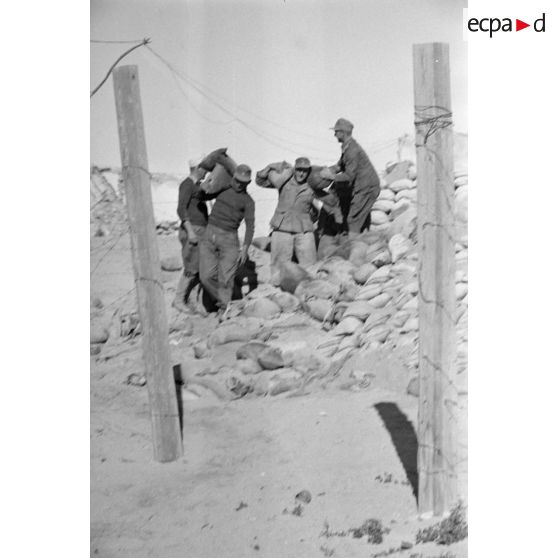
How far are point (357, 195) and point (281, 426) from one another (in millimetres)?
1464

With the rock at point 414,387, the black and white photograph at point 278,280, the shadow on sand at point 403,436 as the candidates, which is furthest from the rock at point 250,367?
the rock at point 414,387

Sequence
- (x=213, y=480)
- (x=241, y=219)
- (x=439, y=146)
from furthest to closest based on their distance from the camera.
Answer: (x=241, y=219), (x=213, y=480), (x=439, y=146)

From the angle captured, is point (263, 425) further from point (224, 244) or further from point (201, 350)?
point (224, 244)

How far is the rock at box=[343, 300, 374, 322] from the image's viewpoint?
770cm

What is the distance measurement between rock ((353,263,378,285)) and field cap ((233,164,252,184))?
33.3 inches

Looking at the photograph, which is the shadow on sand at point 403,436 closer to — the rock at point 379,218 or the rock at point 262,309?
the rock at point 262,309

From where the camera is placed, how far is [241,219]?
7898 mm

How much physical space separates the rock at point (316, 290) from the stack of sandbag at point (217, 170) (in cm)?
76

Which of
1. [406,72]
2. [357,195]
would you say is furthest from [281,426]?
[406,72]

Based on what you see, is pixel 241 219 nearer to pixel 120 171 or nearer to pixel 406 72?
pixel 120 171

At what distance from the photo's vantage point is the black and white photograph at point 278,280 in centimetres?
716

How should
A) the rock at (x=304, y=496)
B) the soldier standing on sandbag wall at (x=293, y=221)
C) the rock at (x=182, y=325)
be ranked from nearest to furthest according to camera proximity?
the rock at (x=304, y=496) → the soldier standing on sandbag wall at (x=293, y=221) → the rock at (x=182, y=325)

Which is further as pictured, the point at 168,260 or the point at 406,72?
the point at 168,260

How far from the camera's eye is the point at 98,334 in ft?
26.2
